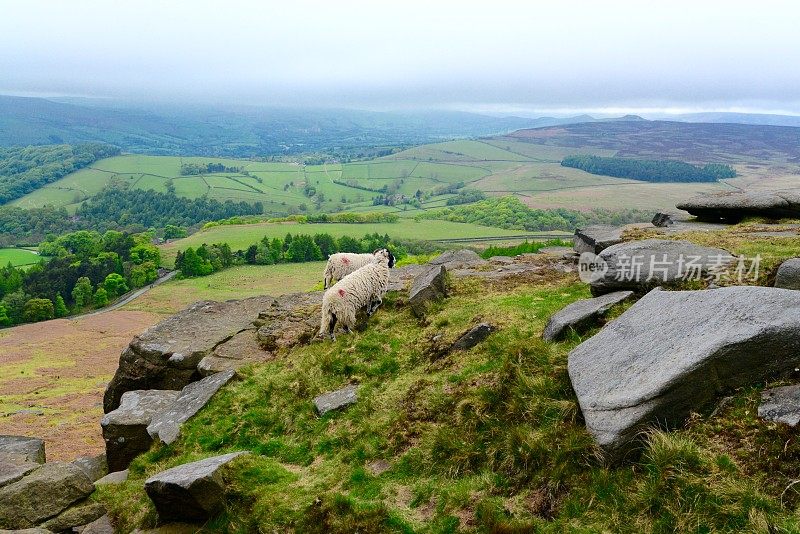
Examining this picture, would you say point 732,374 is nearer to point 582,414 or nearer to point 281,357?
point 582,414

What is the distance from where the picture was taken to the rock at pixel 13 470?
1265cm

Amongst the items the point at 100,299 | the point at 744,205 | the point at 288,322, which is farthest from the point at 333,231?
the point at 744,205

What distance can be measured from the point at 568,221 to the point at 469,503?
4607 inches

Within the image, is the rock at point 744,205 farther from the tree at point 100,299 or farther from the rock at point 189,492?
the tree at point 100,299

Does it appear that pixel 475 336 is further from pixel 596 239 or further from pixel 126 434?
pixel 126 434

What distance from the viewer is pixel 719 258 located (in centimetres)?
1192

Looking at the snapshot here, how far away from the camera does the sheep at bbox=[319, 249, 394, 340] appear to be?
15344mm

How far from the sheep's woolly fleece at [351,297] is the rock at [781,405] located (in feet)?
35.3

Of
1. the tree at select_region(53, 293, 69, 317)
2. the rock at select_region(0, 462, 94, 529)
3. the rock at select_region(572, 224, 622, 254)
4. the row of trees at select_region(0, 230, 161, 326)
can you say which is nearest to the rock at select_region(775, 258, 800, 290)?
the rock at select_region(572, 224, 622, 254)

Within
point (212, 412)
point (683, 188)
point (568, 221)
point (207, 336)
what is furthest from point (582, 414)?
point (683, 188)

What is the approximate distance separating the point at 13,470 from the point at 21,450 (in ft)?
8.74

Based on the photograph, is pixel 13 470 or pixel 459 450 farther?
pixel 13 470

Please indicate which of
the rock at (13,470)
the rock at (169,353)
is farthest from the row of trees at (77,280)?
the rock at (13,470)

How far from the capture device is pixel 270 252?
4067 inches
